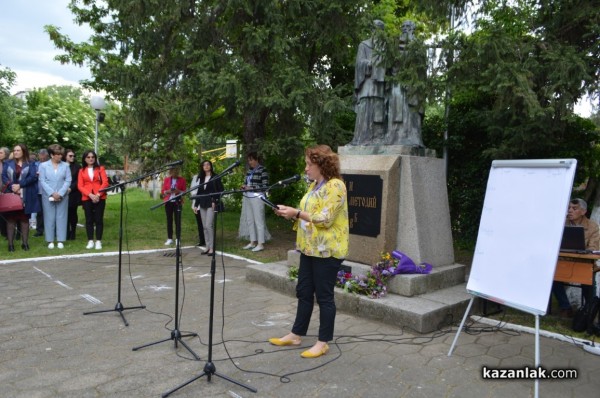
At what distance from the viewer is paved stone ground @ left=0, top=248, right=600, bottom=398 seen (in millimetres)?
3395

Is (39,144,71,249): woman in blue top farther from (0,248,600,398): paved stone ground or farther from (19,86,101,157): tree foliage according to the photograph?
(19,86,101,157): tree foliage

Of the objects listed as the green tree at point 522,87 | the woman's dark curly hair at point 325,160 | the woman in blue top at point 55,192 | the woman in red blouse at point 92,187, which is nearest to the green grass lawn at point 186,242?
the woman in blue top at point 55,192

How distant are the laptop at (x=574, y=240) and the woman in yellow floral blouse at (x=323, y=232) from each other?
229 centimetres

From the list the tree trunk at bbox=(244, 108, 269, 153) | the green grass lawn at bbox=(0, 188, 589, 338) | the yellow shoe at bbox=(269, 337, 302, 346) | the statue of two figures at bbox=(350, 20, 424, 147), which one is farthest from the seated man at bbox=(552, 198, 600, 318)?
the tree trunk at bbox=(244, 108, 269, 153)

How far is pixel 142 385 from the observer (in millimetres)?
3404

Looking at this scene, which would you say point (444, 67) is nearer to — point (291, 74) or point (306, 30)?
point (291, 74)

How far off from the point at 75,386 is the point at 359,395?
2.02 meters

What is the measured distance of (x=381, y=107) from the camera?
6.50 m

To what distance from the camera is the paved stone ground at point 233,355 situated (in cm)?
339

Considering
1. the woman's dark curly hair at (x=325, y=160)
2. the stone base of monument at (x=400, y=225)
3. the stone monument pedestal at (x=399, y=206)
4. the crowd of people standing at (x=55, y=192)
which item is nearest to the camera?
the woman's dark curly hair at (x=325, y=160)

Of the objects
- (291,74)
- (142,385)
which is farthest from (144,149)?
(142,385)

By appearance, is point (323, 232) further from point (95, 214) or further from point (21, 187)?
point (21, 187)

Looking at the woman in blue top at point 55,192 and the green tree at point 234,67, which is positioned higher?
the green tree at point 234,67

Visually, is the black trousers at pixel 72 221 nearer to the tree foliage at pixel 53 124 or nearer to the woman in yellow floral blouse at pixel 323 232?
the woman in yellow floral blouse at pixel 323 232
